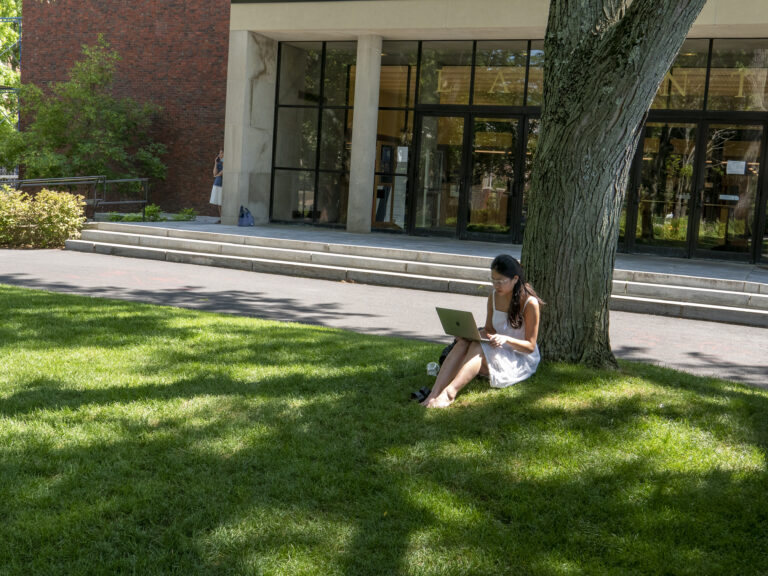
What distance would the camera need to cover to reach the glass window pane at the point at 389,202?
2088 cm

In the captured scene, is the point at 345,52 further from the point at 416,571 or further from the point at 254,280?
the point at 416,571

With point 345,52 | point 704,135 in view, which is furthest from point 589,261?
point 345,52

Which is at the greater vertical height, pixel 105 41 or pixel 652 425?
pixel 105 41

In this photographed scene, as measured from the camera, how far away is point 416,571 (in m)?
3.89

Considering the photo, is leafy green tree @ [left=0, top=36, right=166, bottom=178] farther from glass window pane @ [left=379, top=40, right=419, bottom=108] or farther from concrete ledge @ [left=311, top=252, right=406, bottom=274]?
concrete ledge @ [left=311, top=252, right=406, bottom=274]

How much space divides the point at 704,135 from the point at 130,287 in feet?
39.9

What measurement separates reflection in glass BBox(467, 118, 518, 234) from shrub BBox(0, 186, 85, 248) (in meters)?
8.91

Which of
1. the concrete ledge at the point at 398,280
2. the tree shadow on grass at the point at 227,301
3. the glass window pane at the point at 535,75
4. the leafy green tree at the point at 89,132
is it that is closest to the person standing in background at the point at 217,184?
the leafy green tree at the point at 89,132

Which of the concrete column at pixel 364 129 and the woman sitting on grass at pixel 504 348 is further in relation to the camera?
the concrete column at pixel 364 129

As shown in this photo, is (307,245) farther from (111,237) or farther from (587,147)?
(587,147)

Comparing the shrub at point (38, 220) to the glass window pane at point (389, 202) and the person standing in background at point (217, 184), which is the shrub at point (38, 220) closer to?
the person standing in background at point (217, 184)

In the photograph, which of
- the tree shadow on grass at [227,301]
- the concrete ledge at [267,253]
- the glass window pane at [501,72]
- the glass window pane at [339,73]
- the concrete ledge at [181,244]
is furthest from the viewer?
the glass window pane at [339,73]

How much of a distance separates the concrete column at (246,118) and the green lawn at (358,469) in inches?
546

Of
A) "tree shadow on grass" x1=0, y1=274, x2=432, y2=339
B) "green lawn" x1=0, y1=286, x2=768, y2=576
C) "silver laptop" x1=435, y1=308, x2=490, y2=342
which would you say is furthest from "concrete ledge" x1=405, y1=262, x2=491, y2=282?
"silver laptop" x1=435, y1=308, x2=490, y2=342
